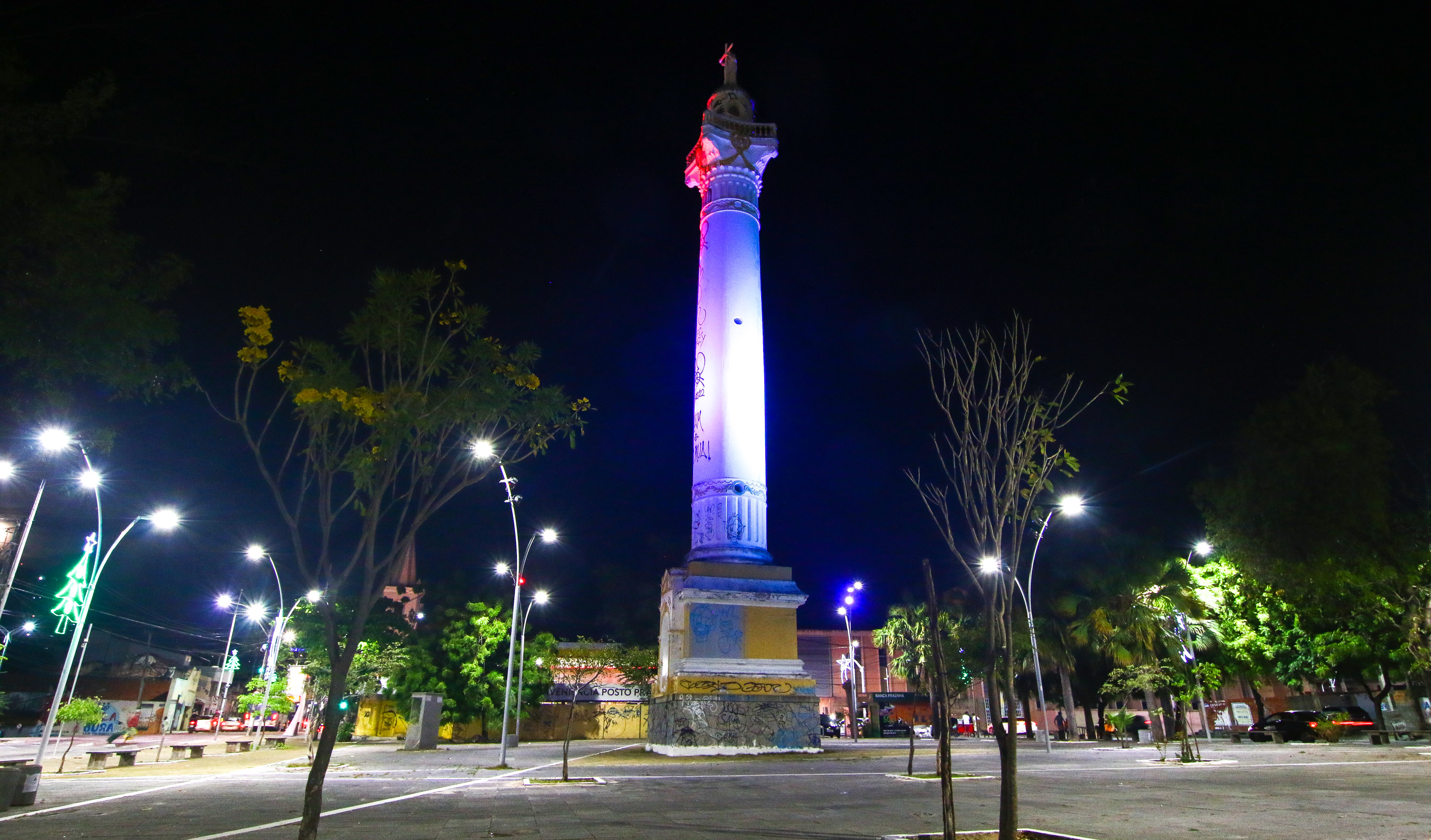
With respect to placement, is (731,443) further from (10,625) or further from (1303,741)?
(10,625)

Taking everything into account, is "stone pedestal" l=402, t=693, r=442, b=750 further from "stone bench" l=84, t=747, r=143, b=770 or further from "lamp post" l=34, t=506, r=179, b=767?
"lamp post" l=34, t=506, r=179, b=767

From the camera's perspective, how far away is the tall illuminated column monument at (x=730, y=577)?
3238cm

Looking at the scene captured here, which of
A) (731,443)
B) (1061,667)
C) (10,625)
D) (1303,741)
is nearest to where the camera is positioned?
(731,443)

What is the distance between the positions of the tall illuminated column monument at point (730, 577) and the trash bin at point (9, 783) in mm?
20607

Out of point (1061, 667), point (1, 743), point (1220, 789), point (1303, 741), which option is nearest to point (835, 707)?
point (1061, 667)

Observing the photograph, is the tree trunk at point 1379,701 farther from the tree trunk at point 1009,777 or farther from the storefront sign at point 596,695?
the tree trunk at point 1009,777

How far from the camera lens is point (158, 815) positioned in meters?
14.1

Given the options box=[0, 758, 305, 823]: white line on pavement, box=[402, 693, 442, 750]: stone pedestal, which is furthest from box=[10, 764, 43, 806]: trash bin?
box=[402, 693, 442, 750]: stone pedestal

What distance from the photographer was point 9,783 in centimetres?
1530

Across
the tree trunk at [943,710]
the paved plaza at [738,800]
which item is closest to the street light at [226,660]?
the paved plaza at [738,800]

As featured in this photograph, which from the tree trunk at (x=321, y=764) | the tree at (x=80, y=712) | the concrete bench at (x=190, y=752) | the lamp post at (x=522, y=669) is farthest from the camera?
the lamp post at (x=522, y=669)

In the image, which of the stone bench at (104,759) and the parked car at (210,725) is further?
the parked car at (210,725)

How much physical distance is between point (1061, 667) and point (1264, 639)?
9.40m

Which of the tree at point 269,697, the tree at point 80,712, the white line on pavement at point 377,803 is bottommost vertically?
the white line on pavement at point 377,803
